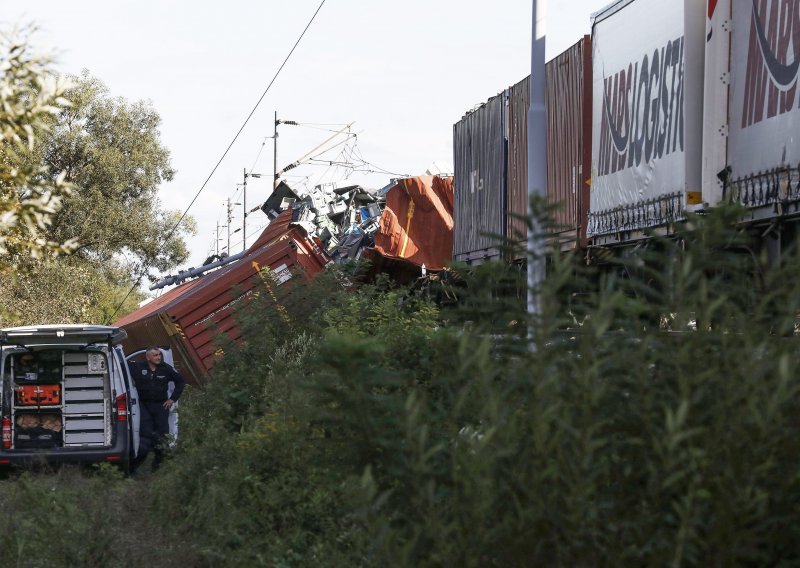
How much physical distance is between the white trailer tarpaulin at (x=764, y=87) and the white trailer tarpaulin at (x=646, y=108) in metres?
1.01

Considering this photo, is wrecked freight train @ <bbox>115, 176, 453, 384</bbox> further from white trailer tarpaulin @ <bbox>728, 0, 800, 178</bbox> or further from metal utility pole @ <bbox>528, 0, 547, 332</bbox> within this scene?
white trailer tarpaulin @ <bbox>728, 0, 800, 178</bbox>

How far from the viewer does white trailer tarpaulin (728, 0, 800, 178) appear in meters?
9.73

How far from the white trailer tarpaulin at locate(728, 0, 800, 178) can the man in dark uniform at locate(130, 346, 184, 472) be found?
28.0ft

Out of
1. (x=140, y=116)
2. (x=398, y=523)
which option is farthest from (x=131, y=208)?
(x=398, y=523)

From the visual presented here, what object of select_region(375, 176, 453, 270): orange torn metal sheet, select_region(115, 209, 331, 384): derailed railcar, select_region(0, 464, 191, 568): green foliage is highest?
select_region(375, 176, 453, 270): orange torn metal sheet

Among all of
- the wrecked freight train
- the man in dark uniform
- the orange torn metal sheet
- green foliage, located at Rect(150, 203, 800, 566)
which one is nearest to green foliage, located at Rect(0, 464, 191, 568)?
the wrecked freight train

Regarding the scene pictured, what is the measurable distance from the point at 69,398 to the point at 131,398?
82cm

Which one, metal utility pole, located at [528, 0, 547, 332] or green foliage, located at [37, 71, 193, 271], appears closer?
metal utility pole, located at [528, 0, 547, 332]

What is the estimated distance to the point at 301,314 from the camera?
15188 millimetres

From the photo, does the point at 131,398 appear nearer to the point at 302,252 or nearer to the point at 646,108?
the point at 302,252

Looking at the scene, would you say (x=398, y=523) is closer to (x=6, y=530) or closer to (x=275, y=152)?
(x=6, y=530)

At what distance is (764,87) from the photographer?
408 inches

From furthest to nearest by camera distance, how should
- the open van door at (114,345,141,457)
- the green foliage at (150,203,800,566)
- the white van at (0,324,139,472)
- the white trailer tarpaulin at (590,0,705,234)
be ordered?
the open van door at (114,345,141,457), the white van at (0,324,139,472), the white trailer tarpaulin at (590,0,705,234), the green foliage at (150,203,800,566)

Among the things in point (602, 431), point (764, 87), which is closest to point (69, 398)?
point (764, 87)
